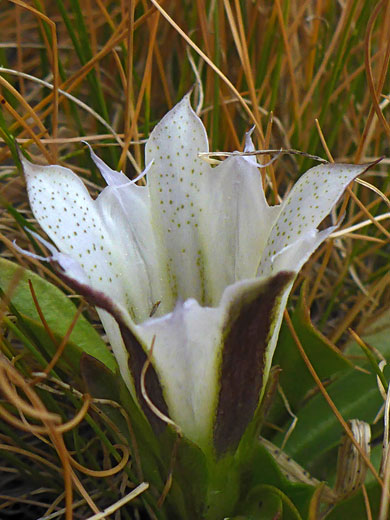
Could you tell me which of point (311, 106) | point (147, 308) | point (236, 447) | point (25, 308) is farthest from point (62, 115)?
point (236, 447)

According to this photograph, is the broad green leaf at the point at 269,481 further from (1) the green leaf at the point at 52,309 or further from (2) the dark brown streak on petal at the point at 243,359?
(1) the green leaf at the point at 52,309

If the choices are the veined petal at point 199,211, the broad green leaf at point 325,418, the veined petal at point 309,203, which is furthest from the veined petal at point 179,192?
the broad green leaf at point 325,418

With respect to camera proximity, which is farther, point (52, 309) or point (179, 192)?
point (52, 309)

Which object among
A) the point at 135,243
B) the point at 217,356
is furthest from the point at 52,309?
the point at 217,356

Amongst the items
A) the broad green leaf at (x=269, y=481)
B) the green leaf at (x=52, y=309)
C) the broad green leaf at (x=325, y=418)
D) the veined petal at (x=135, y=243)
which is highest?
the veined petal at (x=135, y=243)

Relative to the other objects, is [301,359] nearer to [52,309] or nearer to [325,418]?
[325,418]

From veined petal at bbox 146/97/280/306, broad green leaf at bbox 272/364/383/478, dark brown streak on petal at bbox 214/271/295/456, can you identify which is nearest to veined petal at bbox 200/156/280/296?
veined petal at bbox 146/97/280/306

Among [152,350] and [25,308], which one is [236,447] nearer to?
[152,350]
